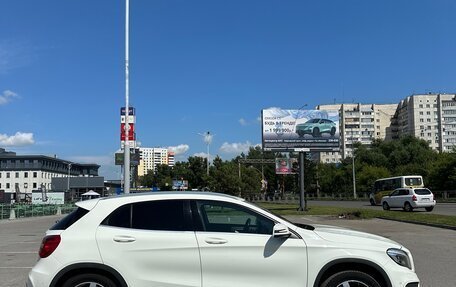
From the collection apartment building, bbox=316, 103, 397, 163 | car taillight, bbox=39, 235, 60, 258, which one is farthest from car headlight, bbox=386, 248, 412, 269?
apartment building, bbox=316, 103, 397, 163

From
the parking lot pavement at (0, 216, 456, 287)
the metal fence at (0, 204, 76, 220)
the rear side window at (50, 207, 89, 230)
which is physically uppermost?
the rear side window at (50, 207, 89, 230)

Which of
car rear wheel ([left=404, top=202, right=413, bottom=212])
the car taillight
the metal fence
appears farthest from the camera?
the metal fence

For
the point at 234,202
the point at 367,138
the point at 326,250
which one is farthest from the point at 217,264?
the point at 367,138

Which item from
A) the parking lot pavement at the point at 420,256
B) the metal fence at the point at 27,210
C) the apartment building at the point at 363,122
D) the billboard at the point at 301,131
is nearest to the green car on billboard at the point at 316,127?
the billboard at the point at 301,131

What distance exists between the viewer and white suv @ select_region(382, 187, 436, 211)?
33.9 meters

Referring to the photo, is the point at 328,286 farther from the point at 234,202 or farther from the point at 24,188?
the point at 24,188

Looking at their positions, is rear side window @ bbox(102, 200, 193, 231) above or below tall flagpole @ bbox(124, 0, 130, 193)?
below

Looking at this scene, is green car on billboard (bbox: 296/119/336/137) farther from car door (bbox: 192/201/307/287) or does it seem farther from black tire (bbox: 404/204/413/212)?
car door (bbox: 192/201/307/287)

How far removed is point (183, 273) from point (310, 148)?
1477 inches

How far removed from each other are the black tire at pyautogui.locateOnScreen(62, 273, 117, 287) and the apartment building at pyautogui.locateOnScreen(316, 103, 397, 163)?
140 metres

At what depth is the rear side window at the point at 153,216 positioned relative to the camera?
6.10 meters

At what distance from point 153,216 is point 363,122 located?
147528 millimetres

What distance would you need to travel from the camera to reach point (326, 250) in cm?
595

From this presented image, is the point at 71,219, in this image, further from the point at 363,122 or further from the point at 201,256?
the point at 363,122
